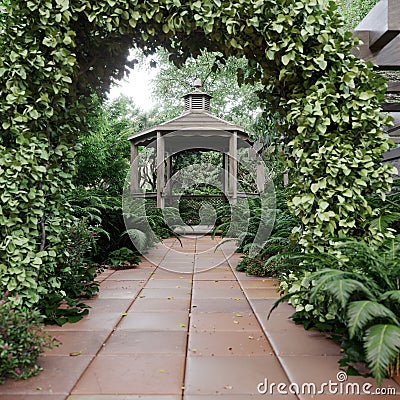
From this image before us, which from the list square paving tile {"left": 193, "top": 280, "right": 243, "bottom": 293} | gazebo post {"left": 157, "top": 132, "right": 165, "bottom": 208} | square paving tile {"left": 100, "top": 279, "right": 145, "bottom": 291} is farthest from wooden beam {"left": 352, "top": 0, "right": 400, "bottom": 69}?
gazebo post {"left": 157, "top": 132, "right": 165, "bottom": 208}

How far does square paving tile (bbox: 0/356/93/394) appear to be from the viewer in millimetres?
2232

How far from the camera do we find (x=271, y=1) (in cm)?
306

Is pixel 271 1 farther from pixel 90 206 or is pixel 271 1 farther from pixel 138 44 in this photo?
pixel 90 206

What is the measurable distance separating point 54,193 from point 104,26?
4.31 ft

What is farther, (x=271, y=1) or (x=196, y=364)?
(x=271, y=1)

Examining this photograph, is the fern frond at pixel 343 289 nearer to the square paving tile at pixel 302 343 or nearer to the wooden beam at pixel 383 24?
the square paving tile at pixel 302 343

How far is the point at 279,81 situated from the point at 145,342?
210 centimetres

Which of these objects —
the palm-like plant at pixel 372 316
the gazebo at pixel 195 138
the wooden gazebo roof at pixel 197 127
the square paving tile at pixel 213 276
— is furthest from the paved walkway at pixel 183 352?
the wooden gazebo roof at pixel 197 127

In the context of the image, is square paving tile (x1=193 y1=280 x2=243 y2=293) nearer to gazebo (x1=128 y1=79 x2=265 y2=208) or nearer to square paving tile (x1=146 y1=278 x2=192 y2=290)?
square paving tile (x1=146 y1=278 x2=192 y2=290)

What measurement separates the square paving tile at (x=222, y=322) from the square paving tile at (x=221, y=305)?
13cm

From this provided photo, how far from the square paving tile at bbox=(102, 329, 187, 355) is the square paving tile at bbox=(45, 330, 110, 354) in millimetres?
62

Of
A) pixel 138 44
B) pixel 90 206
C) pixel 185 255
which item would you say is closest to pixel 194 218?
pixel 185 255

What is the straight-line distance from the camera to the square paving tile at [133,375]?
2.23 metres

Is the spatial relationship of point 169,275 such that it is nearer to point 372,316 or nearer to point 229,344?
point 229,344
